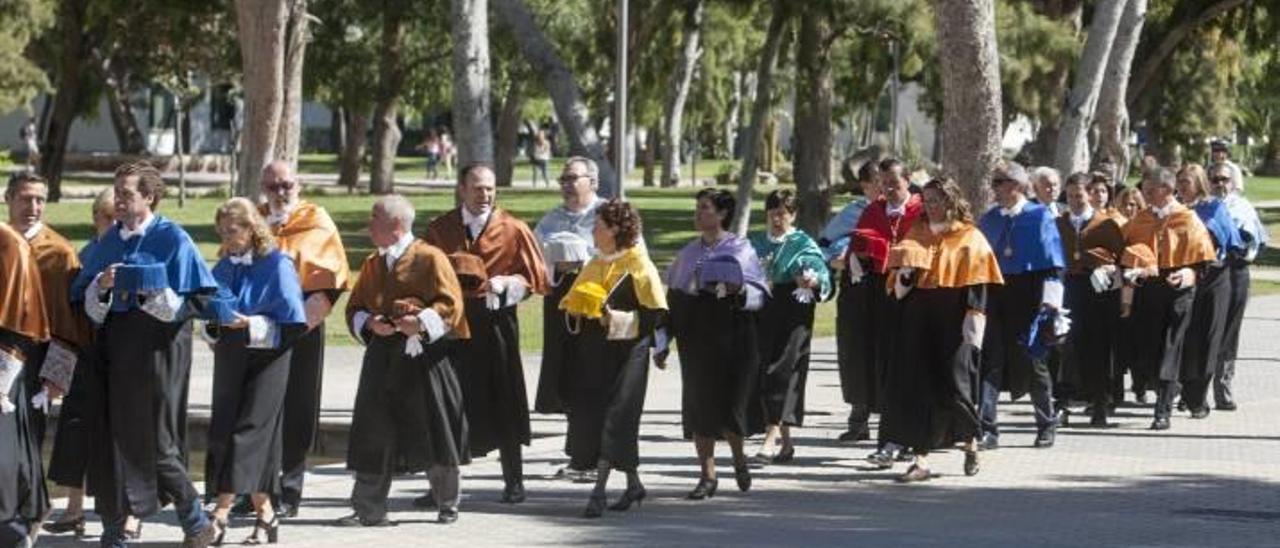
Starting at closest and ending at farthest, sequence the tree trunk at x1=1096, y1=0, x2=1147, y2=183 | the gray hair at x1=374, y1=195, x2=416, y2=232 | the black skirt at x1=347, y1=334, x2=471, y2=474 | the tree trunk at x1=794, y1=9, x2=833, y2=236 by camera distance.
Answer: the gray hair at x1=374, y1=195, x2=416, y2=232 → the black skirt at x1=347, y1=334, x2=471, y2=474 → the tree trunk at x1=1096, y1=0, x2=1147, y2=183 → the tree trunk at x1=794, y1=9, x2=833, y2=236

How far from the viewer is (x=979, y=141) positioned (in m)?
21.3

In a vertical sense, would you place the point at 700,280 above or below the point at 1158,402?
above

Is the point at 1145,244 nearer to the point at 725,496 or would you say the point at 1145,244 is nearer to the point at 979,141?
the point at 979,141

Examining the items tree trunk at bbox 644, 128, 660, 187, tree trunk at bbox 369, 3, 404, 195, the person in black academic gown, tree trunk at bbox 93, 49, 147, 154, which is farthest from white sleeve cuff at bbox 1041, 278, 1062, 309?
tree trunk at bbox 644, 128, 660, 187

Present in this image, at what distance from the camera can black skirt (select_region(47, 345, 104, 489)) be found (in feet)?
38.0

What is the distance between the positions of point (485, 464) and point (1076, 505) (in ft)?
11.6

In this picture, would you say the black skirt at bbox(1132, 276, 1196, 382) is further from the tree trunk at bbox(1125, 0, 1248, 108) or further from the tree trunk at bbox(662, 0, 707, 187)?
the tree trunk at bbox(662, 0, 707, 187)

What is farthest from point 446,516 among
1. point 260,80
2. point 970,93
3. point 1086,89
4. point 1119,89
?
point 1119,89

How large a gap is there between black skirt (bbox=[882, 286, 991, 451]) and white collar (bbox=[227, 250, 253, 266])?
4141mm

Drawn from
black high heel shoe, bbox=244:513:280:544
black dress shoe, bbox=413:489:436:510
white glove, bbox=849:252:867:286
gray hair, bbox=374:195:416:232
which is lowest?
black dress shoe, bbox=413:489:436:510

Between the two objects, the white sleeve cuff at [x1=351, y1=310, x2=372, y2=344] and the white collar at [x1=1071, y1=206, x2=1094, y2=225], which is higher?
the white collar at [x1=1071, y1=206, x2=1094, y2=225]

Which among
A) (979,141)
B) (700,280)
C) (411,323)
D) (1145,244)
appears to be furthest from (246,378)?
(979,141)

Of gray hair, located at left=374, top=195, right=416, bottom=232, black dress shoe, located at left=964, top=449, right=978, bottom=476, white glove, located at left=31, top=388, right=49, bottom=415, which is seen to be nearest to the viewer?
white glove, located at left=31, top=388, right=49, bottom=415

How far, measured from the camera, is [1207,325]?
18516 mm
